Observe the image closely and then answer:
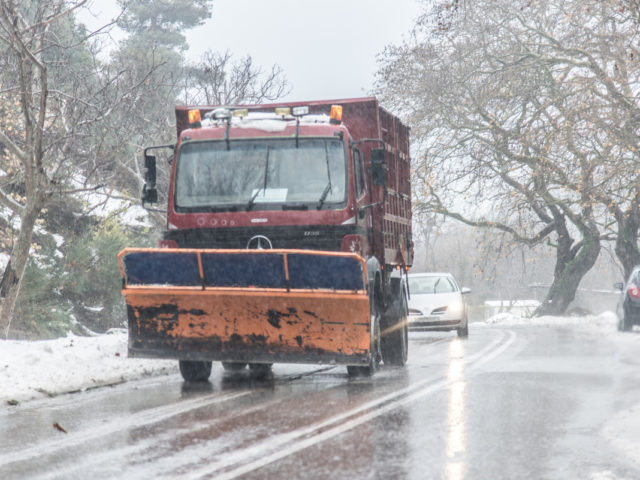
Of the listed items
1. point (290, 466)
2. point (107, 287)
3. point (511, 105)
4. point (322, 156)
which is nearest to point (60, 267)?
point (107, 287)

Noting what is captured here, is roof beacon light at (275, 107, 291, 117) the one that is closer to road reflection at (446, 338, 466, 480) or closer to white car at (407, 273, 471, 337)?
road reflection at (446, 338, 466, 480)

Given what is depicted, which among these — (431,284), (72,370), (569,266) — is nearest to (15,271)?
(72,370)

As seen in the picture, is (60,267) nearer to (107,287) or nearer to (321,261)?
(107,287)

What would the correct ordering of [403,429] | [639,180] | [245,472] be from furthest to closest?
1. [639,180]
2. [403,429]
3. [245,472]

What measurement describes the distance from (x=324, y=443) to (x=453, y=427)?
118cm

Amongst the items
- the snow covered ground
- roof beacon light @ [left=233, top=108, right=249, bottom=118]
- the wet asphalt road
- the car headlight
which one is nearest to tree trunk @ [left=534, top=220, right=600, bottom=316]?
the car headlight

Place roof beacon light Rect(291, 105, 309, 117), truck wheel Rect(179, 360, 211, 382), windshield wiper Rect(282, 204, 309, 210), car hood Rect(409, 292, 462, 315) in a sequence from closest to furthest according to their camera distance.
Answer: windshield wiper Rect(282, 204, 309, 210) → truck wheel Rect(179, 360, 211, 382) → roof beacon light Rect(291, 105, 309, 117) → car hood Rect(409, 292, 462, 315)

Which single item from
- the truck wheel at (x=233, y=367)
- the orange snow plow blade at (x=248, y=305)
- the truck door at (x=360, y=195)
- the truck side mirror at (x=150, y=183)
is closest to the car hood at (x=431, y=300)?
the truck wheel at (x=233, y=367)

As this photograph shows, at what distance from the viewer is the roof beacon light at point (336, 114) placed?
429 inches

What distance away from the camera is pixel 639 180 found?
81.9 ft

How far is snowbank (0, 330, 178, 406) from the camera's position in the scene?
30.8ft

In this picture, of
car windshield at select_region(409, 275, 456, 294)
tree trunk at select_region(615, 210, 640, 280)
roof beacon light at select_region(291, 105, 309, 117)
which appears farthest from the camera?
tree trunk at select_region(615, 210, 640, 280)

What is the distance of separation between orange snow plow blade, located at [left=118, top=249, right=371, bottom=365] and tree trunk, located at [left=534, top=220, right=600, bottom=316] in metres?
27.4

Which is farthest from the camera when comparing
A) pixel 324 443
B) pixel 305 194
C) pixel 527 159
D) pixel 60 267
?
pixel 527 159
